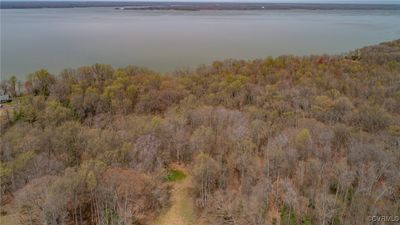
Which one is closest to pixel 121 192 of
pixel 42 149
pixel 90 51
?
pixel 42 149

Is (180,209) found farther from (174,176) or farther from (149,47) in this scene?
(149,47)

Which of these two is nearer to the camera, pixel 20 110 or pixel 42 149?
pixel 42 149

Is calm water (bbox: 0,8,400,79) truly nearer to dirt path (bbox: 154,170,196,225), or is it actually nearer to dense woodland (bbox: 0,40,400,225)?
dense woodland (bbox: 0,40,400,225)

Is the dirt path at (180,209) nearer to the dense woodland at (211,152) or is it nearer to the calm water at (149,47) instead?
the dense woodland at (211,152)

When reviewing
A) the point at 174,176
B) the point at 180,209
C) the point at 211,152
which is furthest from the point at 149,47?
the point at 180,209

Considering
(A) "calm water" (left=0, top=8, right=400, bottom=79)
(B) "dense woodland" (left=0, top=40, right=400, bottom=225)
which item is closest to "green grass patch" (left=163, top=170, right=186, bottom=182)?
(B) "dense woodland" (left=0, top=40, right=400, bottom=225)

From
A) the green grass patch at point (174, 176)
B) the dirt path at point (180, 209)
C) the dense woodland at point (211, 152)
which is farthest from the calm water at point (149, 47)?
the dirt path at point (180, 209)

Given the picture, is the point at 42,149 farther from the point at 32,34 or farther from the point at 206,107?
the point at 32,34
